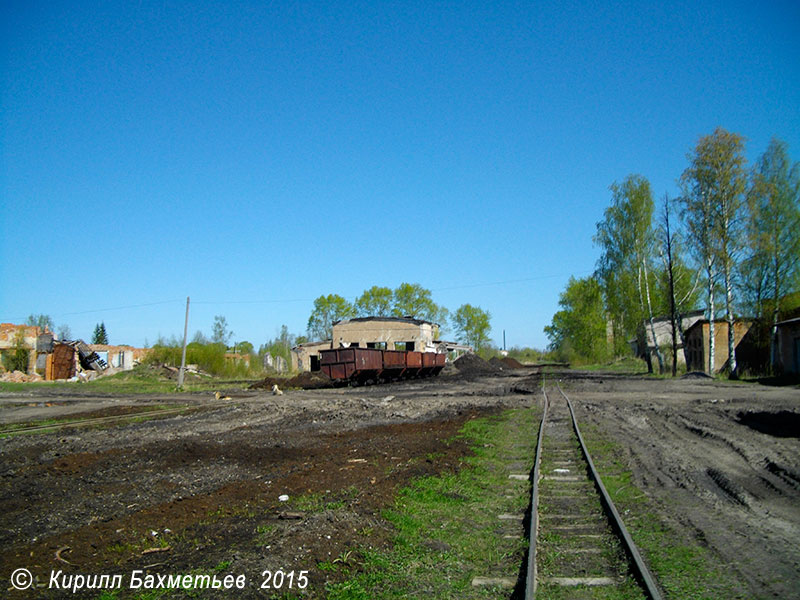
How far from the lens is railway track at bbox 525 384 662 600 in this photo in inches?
189

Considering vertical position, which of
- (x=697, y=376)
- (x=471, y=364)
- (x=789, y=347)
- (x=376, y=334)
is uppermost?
(x=376, y=334)

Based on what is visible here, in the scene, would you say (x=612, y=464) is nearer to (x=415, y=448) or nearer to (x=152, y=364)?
(x=415, y=448)

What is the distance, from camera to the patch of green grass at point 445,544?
4.87 meters

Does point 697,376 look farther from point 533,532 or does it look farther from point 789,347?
point 533,532

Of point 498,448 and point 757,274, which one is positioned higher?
point 757,274

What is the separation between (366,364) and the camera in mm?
36781

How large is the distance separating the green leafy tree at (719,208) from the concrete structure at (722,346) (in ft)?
13.4

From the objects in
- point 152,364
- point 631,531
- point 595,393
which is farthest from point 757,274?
point 152,364

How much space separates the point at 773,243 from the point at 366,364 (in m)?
24.5

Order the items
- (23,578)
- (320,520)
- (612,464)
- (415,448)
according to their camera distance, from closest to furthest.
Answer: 1. (23,578)
2. (320,520)
3. (612,464)
4. (415,448)

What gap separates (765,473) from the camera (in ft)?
29.9

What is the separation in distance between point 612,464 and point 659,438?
349 cm

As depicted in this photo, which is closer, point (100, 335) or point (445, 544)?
point (445, 544)

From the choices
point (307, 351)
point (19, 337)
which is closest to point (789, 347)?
point (307, 351)
